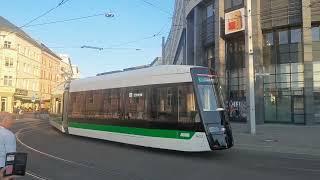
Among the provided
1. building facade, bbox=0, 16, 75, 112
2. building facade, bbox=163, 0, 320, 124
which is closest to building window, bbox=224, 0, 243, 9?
building facade, bbox=163, 0, 320, 124

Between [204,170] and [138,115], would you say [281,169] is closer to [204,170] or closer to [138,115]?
[204,170]

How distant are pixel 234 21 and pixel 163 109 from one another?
22501 mm

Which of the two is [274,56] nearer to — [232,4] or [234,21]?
[234,21]

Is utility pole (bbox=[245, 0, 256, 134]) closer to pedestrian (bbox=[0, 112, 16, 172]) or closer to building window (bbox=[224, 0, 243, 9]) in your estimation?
building window (bbox=[224, 0, 243, 9])

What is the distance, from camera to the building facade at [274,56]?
3466cm

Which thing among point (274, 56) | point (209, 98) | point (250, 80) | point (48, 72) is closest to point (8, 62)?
point (48, 72)

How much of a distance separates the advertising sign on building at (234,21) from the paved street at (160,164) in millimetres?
19883

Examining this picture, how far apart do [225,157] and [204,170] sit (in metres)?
3.37

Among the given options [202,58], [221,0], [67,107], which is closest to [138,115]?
[67,107]

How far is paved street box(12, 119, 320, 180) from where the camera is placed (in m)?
11.5

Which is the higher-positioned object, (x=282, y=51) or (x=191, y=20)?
(x=191, y=20)

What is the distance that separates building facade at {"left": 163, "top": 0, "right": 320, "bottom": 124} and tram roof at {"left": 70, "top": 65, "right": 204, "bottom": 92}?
1524 cm

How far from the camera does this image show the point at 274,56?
3753 centimetres

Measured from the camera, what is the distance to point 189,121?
1548 centimetres
